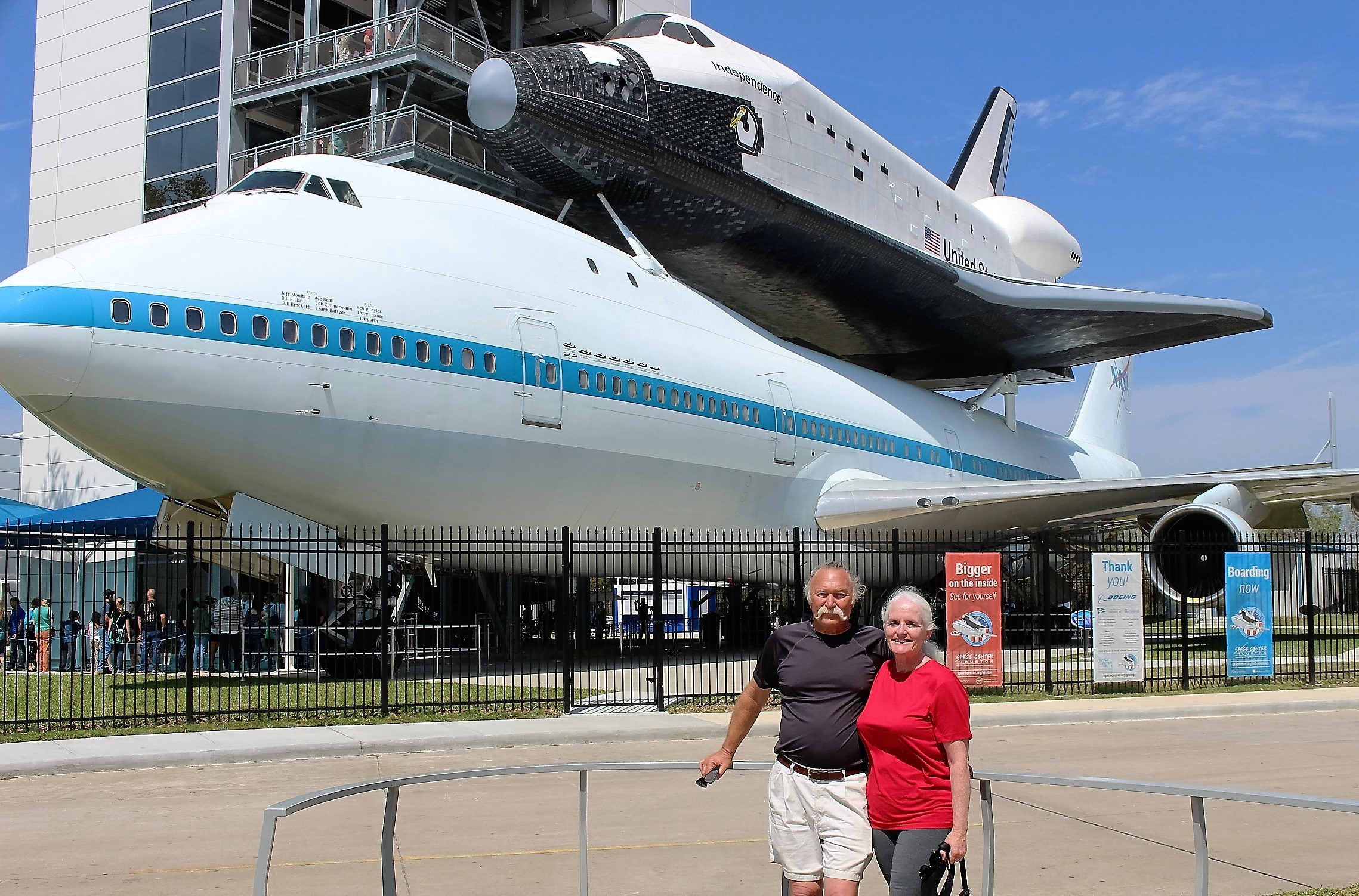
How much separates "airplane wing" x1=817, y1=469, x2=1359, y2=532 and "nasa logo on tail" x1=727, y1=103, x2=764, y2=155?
5.92 metres

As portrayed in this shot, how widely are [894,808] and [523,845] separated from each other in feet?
10.5

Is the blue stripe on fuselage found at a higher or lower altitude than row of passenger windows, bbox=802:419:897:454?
higher

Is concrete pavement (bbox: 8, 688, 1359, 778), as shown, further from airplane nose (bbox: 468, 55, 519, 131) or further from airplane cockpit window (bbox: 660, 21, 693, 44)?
airplane cockpit window (bbox: 660, 21, 693, 44)

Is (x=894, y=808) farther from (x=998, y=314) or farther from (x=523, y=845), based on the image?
(x=998, y=314)

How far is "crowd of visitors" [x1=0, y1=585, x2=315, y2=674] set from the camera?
654 inches

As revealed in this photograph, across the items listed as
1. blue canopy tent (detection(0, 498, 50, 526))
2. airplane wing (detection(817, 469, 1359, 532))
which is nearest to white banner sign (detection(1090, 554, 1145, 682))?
airplane wing (detection(817, 469, 1359, 532))

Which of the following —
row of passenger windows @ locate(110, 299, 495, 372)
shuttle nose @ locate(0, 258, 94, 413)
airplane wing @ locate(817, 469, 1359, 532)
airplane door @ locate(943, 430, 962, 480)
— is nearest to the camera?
shuttle nose @ locate(0, 258, 94, 413)

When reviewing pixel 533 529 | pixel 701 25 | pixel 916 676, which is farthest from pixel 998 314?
pixel 916 676

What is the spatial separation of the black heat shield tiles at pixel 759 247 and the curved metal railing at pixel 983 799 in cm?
1457

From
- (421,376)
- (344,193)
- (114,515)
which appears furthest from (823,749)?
(114,515)

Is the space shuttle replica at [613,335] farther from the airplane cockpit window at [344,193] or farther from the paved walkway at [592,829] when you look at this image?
the paved walkway at [592,829]

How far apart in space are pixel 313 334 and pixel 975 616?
812cm

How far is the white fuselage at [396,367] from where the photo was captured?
1159 cm

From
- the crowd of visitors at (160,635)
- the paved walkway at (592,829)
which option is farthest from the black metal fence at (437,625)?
the paved walkway at (592,829)
